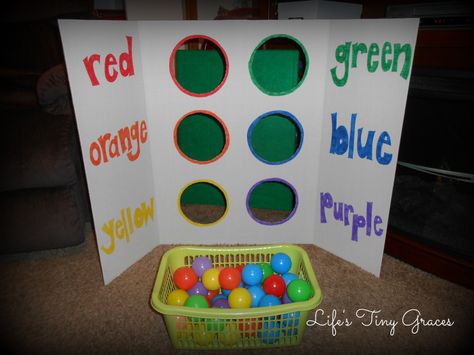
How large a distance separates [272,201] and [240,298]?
0.71 m

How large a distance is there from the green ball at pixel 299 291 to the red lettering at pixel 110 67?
0.86 metres

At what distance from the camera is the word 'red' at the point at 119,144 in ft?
3.59

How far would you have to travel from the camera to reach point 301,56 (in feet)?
5.01

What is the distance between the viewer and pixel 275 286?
1.10 m

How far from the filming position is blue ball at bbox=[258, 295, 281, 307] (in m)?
1.02

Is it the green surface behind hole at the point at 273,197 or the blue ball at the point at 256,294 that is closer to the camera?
the blue ball at the point at 256,294

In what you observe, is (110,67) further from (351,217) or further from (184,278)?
(351,217)

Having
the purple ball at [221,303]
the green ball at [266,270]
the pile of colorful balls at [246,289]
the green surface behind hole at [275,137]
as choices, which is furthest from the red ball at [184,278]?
the green surface behind hole at [275,137]

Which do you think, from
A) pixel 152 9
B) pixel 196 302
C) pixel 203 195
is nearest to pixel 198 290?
pixel 196 302

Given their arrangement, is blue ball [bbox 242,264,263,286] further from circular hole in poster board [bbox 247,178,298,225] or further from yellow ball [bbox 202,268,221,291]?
circular hole in poster board [bbox 247,178,298,225]

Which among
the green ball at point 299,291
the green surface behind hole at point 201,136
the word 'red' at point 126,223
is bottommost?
the green ball at point 299,291

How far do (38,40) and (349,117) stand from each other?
1.22 m

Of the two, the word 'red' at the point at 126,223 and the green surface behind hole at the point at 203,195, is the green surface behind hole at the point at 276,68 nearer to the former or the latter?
the green surface behind hole at the point at 203,195

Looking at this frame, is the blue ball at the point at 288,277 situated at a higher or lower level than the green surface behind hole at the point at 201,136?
lower
